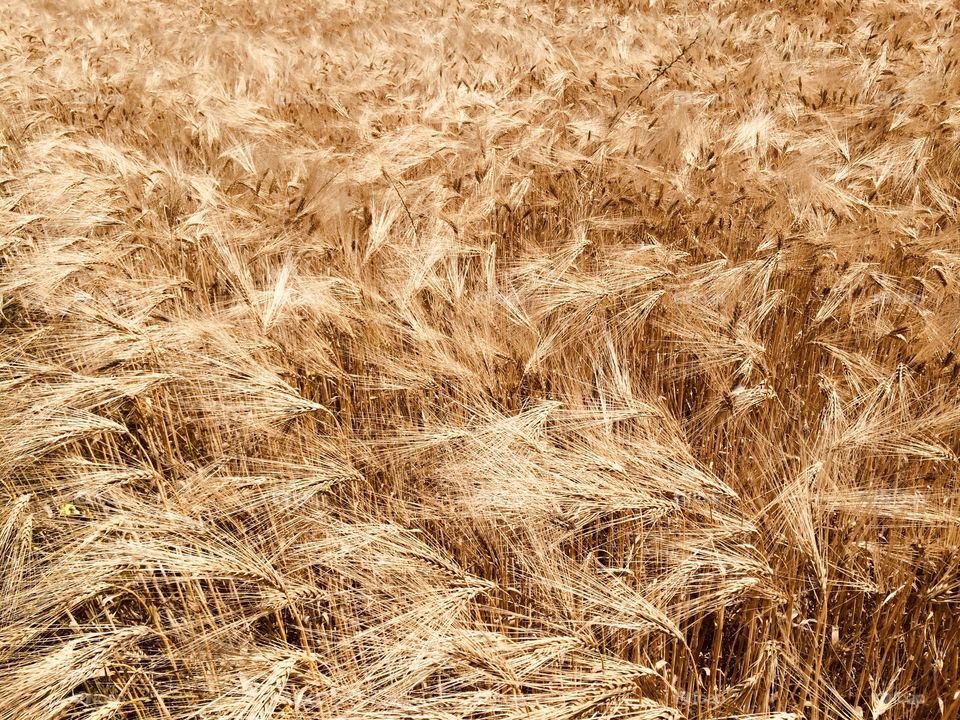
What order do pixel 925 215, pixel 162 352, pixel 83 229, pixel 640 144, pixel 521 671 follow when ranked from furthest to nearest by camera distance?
pixel 640 144 < pixel 83 229 < pixel 925 215 < pixel 162 352 < pixel 521 671

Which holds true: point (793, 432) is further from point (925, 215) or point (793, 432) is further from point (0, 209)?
point (0, 209)

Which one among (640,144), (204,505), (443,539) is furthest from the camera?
(640,144)

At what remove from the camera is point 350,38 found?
234 inches

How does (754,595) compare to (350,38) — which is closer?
(754,595)

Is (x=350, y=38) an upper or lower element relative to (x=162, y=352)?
upper

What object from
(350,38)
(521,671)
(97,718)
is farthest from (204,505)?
(350,38)

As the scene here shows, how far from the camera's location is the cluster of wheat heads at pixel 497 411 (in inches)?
44.1

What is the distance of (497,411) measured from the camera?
142 centimetres

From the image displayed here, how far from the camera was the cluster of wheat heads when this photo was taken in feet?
3.67

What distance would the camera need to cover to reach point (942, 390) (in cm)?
138

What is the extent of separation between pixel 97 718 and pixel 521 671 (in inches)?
24.8

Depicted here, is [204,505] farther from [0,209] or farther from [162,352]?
[0,209]

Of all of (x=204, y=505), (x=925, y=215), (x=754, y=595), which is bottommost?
(x=754, y=595)

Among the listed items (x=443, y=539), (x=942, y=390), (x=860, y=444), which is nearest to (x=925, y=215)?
(x=942, y=390)
